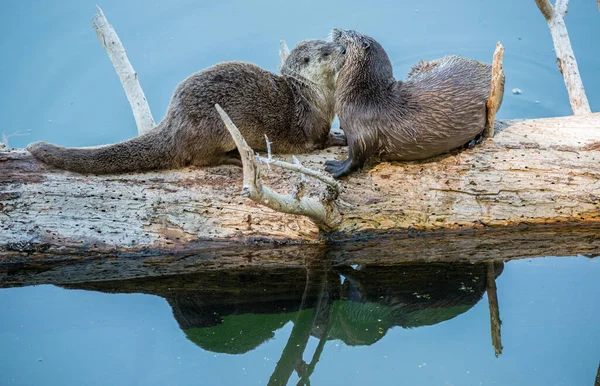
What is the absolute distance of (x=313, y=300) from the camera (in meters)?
3.76

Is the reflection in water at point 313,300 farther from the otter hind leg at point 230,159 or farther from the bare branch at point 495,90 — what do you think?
the bare branch at point 495,90

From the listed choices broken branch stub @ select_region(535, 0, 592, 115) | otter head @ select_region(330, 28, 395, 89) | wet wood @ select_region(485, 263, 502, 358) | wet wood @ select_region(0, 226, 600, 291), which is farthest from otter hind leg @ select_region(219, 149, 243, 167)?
broken branch stub @ select_region(535, 0, 592, 115)

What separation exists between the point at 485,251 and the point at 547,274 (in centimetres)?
34

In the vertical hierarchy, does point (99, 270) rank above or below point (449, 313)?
above

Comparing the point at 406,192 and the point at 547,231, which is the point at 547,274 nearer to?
the point at 547,231

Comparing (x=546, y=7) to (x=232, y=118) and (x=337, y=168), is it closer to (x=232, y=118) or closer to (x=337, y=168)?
(x=337, y=168)

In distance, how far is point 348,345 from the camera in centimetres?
Result: 352

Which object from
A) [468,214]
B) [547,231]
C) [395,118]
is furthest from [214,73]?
[547,231]

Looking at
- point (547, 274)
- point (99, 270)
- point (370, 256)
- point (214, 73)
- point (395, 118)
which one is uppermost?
point (214, 73)

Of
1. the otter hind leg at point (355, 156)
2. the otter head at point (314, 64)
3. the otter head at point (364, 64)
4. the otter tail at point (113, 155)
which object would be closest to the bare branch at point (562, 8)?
the otter head at point (364, 64)

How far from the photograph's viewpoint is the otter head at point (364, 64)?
12.6 ft

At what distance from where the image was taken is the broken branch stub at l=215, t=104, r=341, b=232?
9.15 ft

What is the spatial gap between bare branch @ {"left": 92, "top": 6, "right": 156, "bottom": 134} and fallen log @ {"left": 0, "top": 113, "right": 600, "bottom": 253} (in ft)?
2.74

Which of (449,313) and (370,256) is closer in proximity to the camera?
(449,313)
